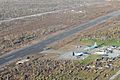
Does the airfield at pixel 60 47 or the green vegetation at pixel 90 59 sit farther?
the green vegetation at pixel 90 59

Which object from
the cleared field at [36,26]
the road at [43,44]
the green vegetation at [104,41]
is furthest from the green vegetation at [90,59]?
the cleared field at [36,26]

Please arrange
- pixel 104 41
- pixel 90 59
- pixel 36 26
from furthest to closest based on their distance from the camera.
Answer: pixel 36 26
pixel 104 41
pixel 90 59

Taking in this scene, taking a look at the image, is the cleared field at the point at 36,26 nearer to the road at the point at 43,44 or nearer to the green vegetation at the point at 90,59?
the road at the point at 43,44

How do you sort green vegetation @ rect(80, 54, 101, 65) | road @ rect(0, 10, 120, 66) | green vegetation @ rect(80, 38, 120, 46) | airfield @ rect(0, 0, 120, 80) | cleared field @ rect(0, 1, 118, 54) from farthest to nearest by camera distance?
cleared field @ rect(0, 1, 118, 54) < green vegetation @ rect(80, 38, 120, 46) < road @ rect(0, 10, 120, 66) < green vegetation @ rect(80, 54, 101, 65) < airfield @ rect(0, 0, 120, 80)

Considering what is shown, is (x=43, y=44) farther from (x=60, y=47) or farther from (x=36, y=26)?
(x=36, y=26)

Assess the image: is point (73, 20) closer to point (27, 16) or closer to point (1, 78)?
point (27, 16)

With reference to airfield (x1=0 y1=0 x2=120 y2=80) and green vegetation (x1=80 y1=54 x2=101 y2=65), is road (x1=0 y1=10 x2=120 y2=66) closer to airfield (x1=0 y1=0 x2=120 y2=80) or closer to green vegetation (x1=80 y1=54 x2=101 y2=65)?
airfield (x1=0 y1=0 x2=120 y2=80)

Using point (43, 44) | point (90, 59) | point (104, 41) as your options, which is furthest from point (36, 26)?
point (90, 59)

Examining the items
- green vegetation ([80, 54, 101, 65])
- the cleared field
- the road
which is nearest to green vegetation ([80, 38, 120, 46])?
the road

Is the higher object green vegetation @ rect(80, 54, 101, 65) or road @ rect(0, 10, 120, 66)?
green vegetation @ rect(80, 54, 101, 65)

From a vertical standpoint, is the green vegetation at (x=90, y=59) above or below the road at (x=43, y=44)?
above

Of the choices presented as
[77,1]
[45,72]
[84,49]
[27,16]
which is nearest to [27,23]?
[27,16]

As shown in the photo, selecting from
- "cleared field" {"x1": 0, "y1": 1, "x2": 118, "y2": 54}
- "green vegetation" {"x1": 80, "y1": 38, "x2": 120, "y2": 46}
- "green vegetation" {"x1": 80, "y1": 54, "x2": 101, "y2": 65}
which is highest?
"green vegetation" {"x1": 80, "y1": 54, "x2": 101, "y2": 65}

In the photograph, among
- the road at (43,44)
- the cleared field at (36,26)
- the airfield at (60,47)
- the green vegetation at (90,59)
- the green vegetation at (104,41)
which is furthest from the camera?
the cleared field at (36,26)
